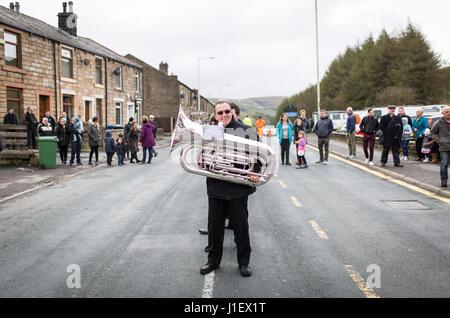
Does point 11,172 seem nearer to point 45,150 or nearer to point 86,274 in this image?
point 45,150

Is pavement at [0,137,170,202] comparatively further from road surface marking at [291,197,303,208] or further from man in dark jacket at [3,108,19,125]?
road surface marking at [291,197,303,208]

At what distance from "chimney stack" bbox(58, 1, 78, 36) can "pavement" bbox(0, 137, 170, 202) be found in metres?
15.5

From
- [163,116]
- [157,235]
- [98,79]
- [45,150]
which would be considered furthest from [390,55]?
[157,235]

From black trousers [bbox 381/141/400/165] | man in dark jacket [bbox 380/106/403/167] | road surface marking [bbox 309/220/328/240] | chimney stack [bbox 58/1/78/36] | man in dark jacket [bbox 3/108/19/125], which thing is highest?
chimney stack [bbox 58/1/78/36]

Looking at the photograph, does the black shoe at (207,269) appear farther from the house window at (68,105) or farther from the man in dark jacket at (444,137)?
the house window at (68,105)

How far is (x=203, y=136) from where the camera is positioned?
14.1 ft

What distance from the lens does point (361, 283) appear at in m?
4.07

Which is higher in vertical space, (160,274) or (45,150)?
(45,150)

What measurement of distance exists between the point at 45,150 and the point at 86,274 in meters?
11.0

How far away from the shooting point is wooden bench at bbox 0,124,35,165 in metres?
14.8

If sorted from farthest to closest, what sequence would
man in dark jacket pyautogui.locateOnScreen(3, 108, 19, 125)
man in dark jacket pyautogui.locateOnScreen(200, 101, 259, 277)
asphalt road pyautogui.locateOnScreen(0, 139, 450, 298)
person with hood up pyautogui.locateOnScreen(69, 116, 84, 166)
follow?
man in dark jacket pyautogui.locateOnScreen(3, 108, 19, 125) < person with hood up pyautogui.locateOnScreen(69, 116, 84, 166) < man in dark jacket pyautogui.locateOnScreen(200, 101, 259, 277) < asphalt road pyautogui.locateOnScreen(0, 139, 450, 298)

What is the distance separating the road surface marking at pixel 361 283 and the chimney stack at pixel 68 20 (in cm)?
2840

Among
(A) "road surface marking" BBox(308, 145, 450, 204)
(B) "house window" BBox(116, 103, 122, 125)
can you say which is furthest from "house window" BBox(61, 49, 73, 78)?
(A) "road surface marking" BBox(308, 145, 450, 204)
